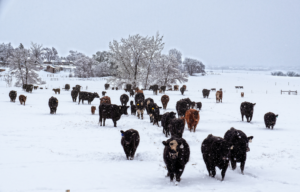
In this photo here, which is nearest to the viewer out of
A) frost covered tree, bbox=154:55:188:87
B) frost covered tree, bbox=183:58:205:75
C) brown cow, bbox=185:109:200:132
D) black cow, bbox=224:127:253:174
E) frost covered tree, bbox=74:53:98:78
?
black cow, bbox=224:127:253:174

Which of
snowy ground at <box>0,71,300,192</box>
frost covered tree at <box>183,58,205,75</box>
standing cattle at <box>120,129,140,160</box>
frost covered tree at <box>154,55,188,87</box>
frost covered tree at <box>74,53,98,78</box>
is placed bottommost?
snowy ground at <box>0,71,300,192</box>

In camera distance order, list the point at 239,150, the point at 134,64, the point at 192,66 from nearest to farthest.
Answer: the point at 239,150 → the point at 134,64 → the point at 192,66

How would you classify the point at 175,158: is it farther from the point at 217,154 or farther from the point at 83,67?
the point at 83,67

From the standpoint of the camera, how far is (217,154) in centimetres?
576

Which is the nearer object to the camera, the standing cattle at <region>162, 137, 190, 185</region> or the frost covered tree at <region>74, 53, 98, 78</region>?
the standing cattle at <region>162, 137, 190, 185</region>

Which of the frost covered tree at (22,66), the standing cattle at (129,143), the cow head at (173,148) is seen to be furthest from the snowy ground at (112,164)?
the frost covered tree at (22,66)

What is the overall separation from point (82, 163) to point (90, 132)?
460 centimetres

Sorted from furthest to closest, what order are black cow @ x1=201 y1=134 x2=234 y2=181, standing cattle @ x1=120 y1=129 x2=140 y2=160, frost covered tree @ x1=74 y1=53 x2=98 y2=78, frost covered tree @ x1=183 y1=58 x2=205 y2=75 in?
1. frost covered tree @ x1=183 y1=58 x2=205 y2=75
2. frost covered tree @ x1=74 y1=53 x2=98 y2=78
3. standing cattle @ x1=120 y1=129 x2=140 y2=160
4. black cow @ x1=201 y1=134 x2=234 y2=181

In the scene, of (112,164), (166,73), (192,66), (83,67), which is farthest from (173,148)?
(192,66)

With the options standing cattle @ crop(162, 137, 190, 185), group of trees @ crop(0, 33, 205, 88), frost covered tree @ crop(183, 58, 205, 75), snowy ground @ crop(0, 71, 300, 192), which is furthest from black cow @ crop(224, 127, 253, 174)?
frost covered tree @ crop(183, 58, 205, 75)

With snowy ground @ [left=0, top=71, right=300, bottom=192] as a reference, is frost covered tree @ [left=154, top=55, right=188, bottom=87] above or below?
above

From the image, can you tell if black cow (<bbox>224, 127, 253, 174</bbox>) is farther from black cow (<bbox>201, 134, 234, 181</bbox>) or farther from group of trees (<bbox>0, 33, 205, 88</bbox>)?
group of trees (<bbox>0, 33, 205, 88</bbox>)

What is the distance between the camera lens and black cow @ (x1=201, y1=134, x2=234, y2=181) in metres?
5.68

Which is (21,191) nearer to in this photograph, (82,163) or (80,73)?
(82,163)
